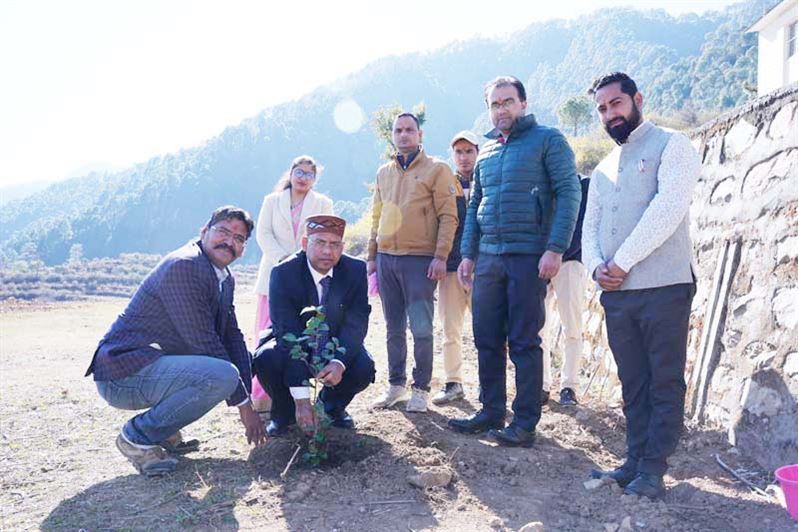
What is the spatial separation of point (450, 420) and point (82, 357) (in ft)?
20.3

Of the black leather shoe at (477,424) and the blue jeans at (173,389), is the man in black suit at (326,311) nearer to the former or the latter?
the blue jeans at (173,389)

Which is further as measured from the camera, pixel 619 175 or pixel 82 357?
pixel 82 357

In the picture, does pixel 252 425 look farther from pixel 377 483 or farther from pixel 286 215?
pixel 286 215

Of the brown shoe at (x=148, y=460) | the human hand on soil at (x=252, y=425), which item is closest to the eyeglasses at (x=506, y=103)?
the human hand on soil at (x=252, y=425)

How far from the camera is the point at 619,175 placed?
9.50 feet

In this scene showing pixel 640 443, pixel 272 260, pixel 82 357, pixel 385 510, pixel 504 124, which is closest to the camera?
pixel 385 510

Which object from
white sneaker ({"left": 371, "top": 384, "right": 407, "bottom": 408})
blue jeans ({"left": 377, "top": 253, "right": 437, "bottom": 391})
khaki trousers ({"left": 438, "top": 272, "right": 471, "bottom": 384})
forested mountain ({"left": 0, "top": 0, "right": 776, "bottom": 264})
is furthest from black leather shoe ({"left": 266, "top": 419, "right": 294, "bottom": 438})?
forested mountain ({"left": 0, "top": 0, "right": 776, "bottom": 264})

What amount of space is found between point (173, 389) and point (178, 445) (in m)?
0.53

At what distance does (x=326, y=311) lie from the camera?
350cm

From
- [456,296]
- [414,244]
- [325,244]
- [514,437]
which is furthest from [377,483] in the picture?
[456,296]

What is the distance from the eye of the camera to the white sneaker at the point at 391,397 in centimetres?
416

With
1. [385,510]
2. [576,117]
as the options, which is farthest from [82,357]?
[576,117]

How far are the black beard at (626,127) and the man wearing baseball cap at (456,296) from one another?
1.48 metres

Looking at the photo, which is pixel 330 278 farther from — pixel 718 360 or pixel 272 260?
pixel 718 360
